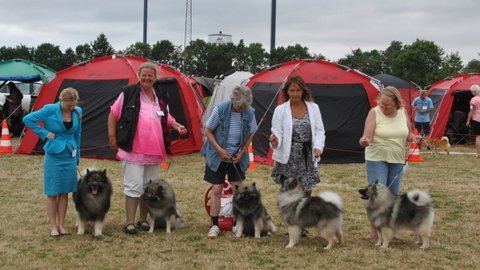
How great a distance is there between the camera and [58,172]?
5234 millimetres

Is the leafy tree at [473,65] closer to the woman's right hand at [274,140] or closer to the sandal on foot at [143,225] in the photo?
the woman's right hand at [274,140]

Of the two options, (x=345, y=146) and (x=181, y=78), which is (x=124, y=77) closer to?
(x=181, y=78)

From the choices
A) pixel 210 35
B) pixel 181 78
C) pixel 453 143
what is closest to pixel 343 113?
pixel 181 78

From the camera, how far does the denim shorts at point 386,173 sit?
17.1 ft

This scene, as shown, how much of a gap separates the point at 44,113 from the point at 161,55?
4127 cm

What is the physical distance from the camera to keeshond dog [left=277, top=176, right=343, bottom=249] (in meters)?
5.01

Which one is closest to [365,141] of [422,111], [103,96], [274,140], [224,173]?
[274,140]

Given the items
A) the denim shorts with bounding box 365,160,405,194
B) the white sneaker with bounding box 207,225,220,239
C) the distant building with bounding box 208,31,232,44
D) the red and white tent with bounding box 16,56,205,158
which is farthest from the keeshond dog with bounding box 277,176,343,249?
the distant building with bounding box 208,31,232,44

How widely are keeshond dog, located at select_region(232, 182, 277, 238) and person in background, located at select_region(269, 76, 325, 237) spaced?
36 cm

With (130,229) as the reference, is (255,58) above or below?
above

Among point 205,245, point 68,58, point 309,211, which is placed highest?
point 68,58

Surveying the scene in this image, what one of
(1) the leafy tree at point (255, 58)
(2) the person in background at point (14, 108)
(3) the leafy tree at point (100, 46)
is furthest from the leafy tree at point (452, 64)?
(2) the person in background at point (14, 108)

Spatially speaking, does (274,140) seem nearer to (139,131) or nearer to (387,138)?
(387,138)

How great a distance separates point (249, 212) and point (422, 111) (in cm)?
997
